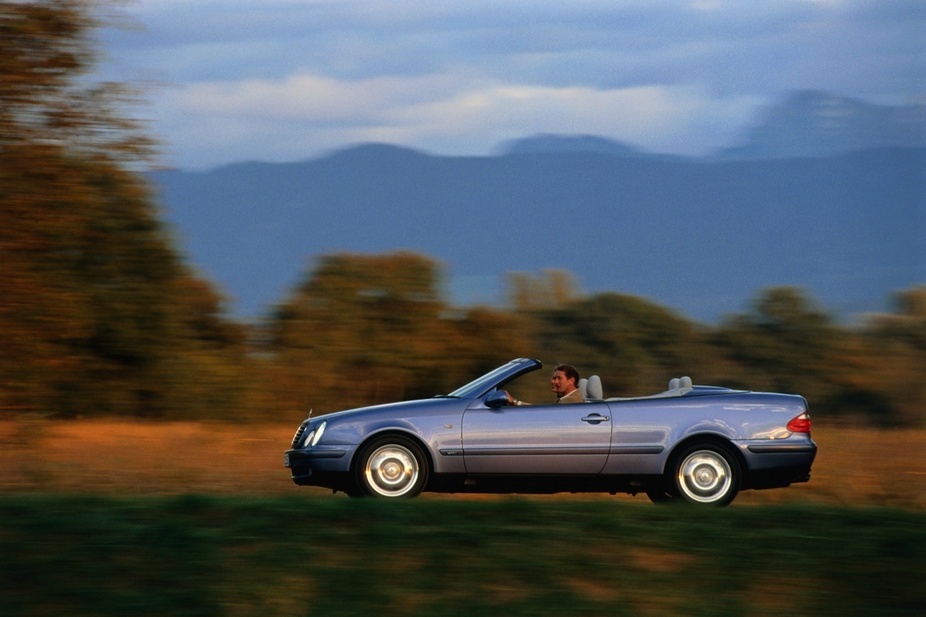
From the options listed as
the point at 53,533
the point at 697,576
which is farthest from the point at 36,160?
the point at 697,576

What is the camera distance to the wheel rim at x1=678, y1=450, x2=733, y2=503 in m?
9.71

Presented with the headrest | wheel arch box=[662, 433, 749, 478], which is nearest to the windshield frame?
the headrest

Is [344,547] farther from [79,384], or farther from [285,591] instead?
[79,384]

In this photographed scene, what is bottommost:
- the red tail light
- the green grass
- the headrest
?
the green grass

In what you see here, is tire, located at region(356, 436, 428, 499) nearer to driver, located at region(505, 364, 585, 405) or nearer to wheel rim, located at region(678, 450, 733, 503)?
driver, located at region(505, 364, 585, 405)

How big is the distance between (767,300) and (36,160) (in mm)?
17510

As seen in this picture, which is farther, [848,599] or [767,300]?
[767,300]

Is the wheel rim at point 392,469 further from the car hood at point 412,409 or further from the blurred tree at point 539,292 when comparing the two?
the blurred tree at point 539,292

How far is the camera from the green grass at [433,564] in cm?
654

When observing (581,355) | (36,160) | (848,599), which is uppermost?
(36,160)

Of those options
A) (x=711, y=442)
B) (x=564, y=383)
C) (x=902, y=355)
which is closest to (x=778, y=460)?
(x=711, y=442)

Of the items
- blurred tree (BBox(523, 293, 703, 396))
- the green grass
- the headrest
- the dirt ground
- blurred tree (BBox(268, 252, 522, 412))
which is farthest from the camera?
blurred tree (BBox(523, 293, 703, 396))

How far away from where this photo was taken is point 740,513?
7285 millimetres

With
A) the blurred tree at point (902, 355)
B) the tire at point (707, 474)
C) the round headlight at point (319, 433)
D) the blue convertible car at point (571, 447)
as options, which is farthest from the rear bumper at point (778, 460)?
the blurred tree at point (902, 355)
